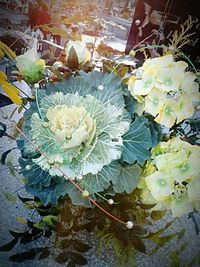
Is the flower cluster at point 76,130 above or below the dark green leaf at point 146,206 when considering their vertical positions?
above

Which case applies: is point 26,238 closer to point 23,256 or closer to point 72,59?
point 23,256

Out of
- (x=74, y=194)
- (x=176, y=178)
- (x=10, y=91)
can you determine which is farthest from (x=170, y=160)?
(x=10, y=91)

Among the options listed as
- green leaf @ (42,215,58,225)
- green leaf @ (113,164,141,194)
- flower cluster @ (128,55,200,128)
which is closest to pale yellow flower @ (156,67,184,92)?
flower cluster @ (128,55,200,128)

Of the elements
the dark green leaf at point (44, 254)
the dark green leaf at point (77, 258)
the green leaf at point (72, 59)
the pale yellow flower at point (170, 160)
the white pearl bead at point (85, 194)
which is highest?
the green leaf at point (72, 59)

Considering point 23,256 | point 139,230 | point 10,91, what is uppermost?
point 10,91

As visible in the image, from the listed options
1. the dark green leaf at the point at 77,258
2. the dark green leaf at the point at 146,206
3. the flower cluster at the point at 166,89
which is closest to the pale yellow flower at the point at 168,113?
the flower cluster at the point at 166,89

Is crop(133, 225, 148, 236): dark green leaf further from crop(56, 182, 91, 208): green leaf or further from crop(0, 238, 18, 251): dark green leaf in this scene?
crop(0, 238, 18, 251): dark green leaf

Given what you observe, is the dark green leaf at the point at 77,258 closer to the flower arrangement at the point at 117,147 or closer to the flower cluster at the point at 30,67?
the flower arrangement at the point at 117,147
